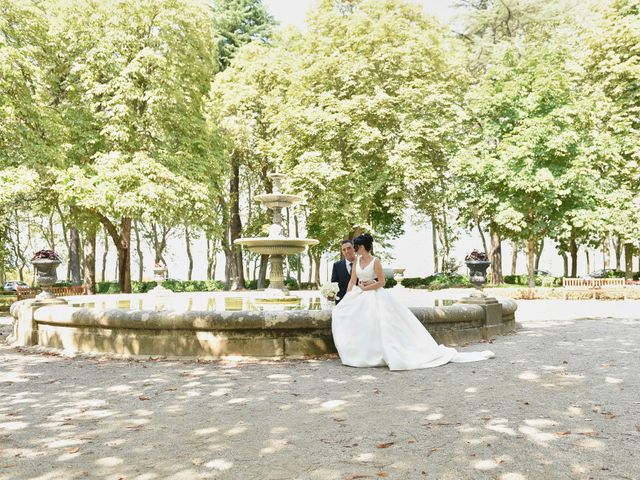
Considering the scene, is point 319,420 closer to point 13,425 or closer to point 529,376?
point 13,425

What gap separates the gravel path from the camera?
4035 mm

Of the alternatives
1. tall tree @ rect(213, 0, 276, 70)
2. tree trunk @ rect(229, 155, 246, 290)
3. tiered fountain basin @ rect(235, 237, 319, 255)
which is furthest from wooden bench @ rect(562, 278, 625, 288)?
tall tree @ rect(213, 0, 276, 70)

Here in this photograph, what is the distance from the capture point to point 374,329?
26.8 ft

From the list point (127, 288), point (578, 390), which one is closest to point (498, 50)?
point (127, 288)

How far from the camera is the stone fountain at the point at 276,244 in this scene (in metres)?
15.3

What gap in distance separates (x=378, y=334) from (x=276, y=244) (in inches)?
304

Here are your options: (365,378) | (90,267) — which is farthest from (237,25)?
(365,378)

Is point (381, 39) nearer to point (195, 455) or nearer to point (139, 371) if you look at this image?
point (139, 371)

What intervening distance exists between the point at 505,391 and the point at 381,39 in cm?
2574

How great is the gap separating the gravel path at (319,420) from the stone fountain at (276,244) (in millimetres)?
7024

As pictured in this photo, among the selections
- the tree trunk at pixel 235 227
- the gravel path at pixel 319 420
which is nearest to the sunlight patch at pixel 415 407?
the gravel path at pixel 319 420

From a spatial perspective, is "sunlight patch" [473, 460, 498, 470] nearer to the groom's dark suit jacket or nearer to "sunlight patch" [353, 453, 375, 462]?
"sunlight patch" [353, 453, 375, 462]

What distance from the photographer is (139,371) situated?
311 inches

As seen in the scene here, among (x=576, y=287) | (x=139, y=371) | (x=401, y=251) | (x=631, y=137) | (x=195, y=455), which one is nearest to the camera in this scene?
(x=195, y=455)
